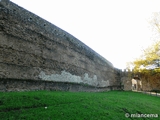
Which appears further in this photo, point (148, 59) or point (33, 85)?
point (148, 59)

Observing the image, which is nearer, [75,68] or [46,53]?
[46,53]

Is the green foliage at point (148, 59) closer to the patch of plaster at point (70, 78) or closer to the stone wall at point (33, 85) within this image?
the patch of plaster at point (70, 78)

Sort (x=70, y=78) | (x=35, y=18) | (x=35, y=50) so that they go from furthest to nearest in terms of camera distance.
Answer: (x=70, y=78)
(x=35, y=18)
(x=35, y=50)

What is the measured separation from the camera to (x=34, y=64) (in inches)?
272

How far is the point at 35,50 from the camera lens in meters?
7.08

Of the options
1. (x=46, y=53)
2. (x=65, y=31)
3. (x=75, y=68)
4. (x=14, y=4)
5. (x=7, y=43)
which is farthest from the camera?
(x=75, y=68)

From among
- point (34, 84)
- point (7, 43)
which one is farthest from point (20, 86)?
point (7, 43)

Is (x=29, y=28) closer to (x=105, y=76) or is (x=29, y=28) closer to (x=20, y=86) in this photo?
(x=20, y=86)

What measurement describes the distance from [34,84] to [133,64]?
1557cm

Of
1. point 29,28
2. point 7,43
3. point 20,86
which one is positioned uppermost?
point 29,28

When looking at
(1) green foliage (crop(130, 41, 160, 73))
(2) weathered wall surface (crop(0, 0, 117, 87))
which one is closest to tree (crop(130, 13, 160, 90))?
(1) green foliage (crop(130, 41, 160, 73))

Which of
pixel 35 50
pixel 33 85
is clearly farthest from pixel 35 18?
pixel 33 85

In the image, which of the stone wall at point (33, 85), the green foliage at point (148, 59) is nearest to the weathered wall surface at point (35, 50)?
the stone wall at point (33, 85)

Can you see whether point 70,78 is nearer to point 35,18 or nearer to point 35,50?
point 35,50
